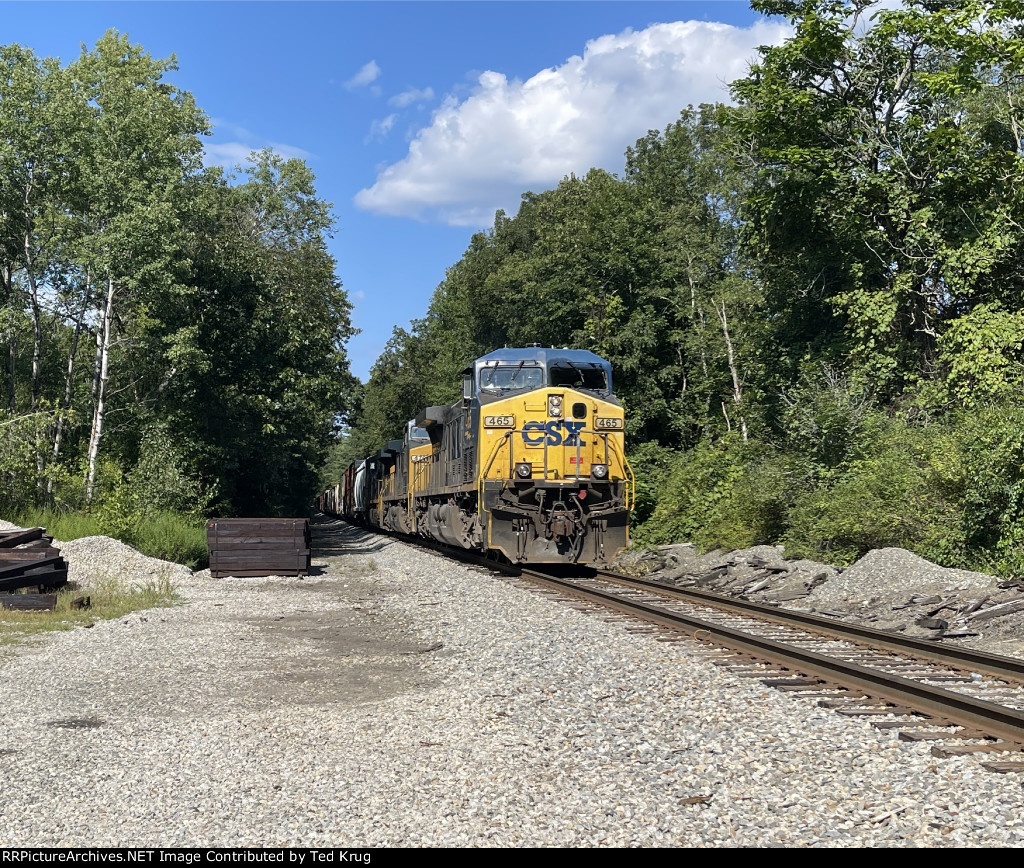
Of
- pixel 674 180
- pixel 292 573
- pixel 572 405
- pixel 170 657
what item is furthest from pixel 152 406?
pixel 674 180

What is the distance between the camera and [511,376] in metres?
17.0

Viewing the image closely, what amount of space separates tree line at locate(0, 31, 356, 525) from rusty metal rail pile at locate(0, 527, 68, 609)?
18.5ft

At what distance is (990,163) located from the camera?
19.8 metres

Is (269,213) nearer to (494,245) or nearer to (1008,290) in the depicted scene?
(494,245)

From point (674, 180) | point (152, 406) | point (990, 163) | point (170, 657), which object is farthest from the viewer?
point (674, 180)

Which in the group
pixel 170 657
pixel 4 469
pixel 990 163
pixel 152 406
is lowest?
pixel 170 657

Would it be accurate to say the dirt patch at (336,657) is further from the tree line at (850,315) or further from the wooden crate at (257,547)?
the tree line at (850,315)

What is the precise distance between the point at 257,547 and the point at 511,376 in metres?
5.88

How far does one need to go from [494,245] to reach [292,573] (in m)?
46.4

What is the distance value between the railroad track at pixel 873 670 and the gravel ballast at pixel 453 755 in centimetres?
30

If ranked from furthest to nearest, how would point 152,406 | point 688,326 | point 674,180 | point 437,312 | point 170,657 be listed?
point 437,312, point 674,180, point 688,326, point 152,406, point 170,657

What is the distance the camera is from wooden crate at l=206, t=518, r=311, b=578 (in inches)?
682

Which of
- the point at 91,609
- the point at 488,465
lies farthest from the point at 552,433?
the point at 91,609

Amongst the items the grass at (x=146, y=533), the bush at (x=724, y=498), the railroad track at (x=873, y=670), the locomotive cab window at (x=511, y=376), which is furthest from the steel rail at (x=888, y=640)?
the grass at (x=146, y=533)
